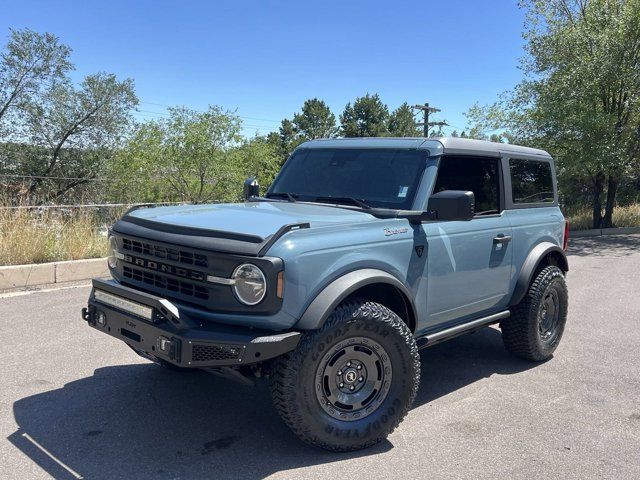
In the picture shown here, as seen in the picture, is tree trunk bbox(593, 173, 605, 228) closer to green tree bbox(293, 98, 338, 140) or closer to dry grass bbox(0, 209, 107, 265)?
dry grass bbox(0, 209, 107, 265)

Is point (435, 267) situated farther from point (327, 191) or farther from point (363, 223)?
point (327, 191)

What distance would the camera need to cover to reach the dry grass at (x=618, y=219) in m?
19.1

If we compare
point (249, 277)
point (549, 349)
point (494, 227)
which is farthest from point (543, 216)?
point (249, 277)

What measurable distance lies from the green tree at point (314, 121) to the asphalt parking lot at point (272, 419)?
52550 millimetres

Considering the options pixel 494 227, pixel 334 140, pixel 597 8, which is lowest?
pixel 494 227

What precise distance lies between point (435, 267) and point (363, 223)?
71 centimetres

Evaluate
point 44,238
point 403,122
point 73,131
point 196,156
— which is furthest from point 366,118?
point 44,238

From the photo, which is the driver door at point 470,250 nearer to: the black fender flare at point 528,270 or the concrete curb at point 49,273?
the black fender flare at point 528,270

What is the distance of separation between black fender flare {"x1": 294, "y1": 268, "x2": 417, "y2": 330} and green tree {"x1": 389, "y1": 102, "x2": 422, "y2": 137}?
5355cm

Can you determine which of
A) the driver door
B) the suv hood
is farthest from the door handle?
the suv hood

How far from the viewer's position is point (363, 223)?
11.4ft

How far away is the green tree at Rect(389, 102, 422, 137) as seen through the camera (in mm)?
55844

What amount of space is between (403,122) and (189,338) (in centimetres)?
5537

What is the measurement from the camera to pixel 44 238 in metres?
8.09
